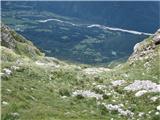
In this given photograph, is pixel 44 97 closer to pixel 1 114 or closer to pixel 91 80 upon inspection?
pixel 1 114

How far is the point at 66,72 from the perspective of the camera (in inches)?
1692

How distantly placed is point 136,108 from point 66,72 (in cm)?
1053

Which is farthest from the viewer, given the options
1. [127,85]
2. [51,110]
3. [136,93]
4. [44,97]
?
[127,85]

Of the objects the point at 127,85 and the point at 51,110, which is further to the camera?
the point at 127,85

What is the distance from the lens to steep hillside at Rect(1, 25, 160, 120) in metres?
30.5

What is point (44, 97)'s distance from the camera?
111 ft

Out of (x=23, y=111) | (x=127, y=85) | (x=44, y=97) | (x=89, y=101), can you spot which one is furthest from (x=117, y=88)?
(x=23, y=111)

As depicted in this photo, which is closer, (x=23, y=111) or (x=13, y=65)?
(x=23, y=111)

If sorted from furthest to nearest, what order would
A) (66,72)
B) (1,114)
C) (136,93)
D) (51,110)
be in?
(66,72) < (136,93) < (51,110) < (1,114)

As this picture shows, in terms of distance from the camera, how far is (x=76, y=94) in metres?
36.3

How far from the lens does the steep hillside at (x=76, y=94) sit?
30547mm

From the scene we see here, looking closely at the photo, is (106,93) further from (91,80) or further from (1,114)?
(1,114)

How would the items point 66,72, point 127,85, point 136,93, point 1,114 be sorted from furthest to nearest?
point 66,72
point 127,85
point 136,93
point 1,114

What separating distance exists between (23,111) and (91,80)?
41.9ft
